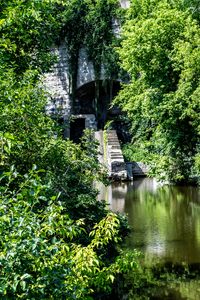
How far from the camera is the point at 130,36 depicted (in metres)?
19.6

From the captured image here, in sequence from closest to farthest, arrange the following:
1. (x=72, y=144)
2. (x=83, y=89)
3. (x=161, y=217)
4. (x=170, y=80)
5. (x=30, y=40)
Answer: (x=72, y=144) → (x=30, y=40) → (x=161, y=217) → (x=170, y=80) → (x=83, y=89)

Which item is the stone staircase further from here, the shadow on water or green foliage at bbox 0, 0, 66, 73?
green foliage at bbox 0, 0, 66, 73

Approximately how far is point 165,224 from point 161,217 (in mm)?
931

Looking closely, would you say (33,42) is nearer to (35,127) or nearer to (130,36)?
(35,127)

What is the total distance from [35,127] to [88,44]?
76.7ft

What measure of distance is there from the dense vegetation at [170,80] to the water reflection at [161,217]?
53.2 inches

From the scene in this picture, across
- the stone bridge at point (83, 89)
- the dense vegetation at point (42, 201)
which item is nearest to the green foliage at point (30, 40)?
the dense vegetation at point (42, 201)

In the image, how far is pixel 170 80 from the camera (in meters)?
19.2

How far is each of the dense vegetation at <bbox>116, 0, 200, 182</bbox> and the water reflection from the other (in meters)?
Result: 1.35

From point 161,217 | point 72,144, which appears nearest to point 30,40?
point 72,144

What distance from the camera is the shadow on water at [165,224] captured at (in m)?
→ 7.48

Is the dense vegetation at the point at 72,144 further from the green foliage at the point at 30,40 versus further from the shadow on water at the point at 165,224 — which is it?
the shadow on water at the point at 165,224

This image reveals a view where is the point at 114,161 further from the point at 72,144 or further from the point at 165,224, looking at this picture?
the point at 72,144

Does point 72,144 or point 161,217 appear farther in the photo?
point 161,217
